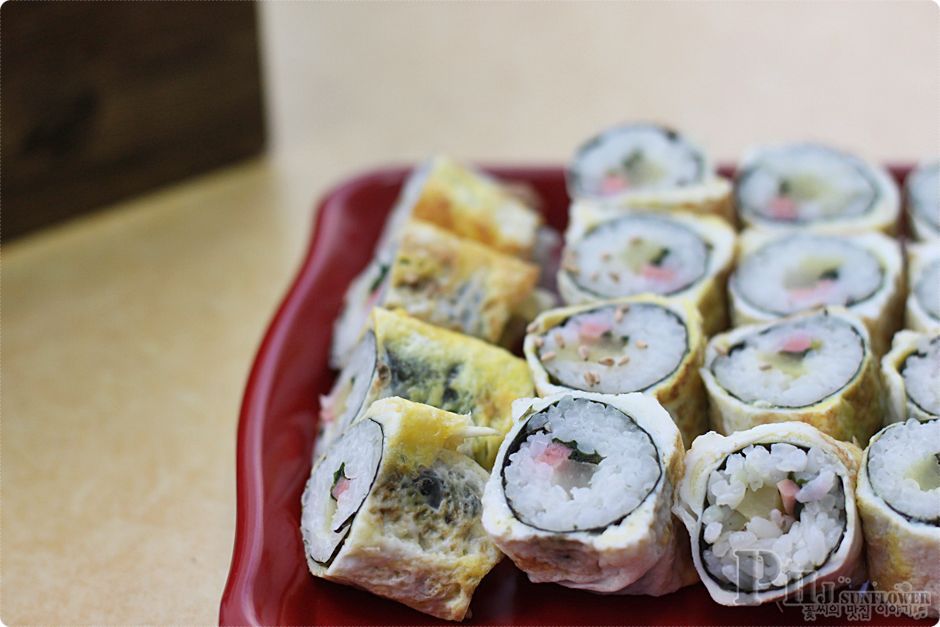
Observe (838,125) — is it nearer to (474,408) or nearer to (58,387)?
(474,408)

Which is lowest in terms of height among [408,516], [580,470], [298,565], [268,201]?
[268,201]

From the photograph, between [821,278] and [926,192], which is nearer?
[821,278]

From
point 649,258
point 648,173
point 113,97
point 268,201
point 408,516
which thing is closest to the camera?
point 408,516

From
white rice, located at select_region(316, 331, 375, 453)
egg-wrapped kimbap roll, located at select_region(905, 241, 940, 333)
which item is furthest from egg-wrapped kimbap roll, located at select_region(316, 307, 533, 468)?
egg-wrapped kimbap roll, located at select_region(905, 241, 940, 333)

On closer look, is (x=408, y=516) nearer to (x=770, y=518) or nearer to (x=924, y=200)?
(x=770, y=518)

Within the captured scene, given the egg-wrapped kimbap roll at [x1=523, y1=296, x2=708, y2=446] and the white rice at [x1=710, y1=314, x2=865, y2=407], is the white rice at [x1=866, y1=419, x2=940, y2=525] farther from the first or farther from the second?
the egg-wrapped kimbap roll at [x1=523, y1=296, x2=708, y2=446]

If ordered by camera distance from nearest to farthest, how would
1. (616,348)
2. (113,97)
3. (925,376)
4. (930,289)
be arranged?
1. (925,376)
2. (616,348)
3. (930,289)
4. (113,97)

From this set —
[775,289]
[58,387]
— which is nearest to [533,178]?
[775,289]

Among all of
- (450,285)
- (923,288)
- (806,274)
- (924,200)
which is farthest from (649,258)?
(924,200)
